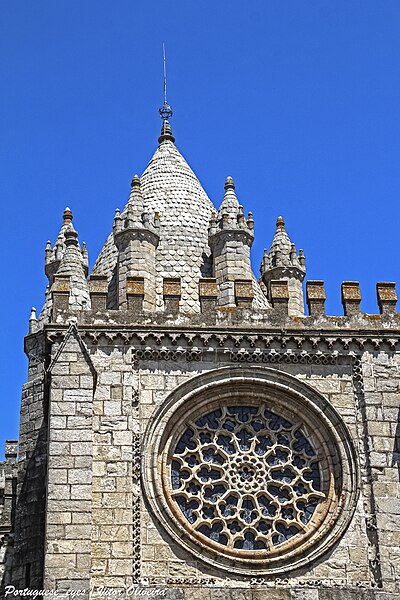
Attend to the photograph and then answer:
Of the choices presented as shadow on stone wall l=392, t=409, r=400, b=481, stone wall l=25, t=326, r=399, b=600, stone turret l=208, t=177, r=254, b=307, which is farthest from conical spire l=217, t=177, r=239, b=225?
shadow on stone wall l=392, t=409, r=400, b=481

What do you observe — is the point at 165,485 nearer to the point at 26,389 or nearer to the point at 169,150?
the point at 26,389

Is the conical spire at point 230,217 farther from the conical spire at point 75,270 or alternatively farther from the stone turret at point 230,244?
the conical spire at point 75,270

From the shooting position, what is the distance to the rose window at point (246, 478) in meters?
26.0

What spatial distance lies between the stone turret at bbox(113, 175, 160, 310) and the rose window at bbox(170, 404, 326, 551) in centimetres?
410

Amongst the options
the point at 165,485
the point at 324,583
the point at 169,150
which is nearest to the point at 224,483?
the point at 165,485

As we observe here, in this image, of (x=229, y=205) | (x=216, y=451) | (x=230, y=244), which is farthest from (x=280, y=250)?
(x=216, y=451)

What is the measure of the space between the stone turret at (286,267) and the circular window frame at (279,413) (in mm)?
5409

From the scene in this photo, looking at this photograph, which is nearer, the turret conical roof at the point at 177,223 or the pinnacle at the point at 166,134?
the turret conical roof at the point at 177,223

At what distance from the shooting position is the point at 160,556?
82.9 feet

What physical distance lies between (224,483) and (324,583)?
2795 mm

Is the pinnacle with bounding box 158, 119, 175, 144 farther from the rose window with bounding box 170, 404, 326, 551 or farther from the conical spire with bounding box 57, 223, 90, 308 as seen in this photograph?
the rose window with bounding box 170, 404, 326, 551

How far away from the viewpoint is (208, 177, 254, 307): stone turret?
30844 millimetres

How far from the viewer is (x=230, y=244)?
3141 centimetres

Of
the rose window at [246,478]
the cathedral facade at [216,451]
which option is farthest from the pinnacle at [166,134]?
the rose window at [246,478]
